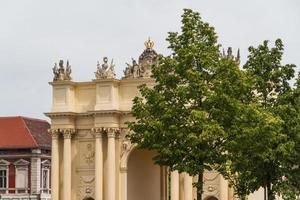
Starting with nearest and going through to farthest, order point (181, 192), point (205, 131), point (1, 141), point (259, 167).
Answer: point (205, 131), point (259, 167), point (181, 192), point (1, 141)

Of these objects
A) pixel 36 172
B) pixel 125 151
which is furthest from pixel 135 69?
pixel 36 172

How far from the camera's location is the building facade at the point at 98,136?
59781mm

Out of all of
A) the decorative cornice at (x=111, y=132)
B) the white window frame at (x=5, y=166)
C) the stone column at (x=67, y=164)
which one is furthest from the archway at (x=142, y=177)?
the white window frame at (x=5, y=166)

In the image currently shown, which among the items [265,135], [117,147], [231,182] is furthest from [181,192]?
[265,135]

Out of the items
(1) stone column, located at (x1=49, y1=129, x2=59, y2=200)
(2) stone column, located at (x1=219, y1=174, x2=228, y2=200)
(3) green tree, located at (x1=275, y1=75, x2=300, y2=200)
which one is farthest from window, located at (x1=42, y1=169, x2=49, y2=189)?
(3) green tree, located at (x1=275, y1=75, x2=300, y2=200)

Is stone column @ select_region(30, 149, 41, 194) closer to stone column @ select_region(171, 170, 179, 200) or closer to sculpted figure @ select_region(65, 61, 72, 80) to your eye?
sculpted figure @ select_region(65, 61, 72, 80)

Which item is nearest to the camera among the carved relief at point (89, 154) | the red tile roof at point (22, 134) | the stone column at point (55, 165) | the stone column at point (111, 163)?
the stone column at point (111, 163)

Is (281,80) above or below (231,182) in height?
above

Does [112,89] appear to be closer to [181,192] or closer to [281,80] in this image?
[181,192]

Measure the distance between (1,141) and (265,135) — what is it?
1734 inches

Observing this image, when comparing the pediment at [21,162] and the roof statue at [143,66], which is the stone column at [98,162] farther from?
the pediment at [21,162]

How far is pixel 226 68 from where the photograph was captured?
38188mm

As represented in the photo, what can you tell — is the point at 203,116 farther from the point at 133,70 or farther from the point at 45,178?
the point at 45,178

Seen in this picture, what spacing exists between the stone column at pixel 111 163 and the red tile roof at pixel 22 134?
18658mm
